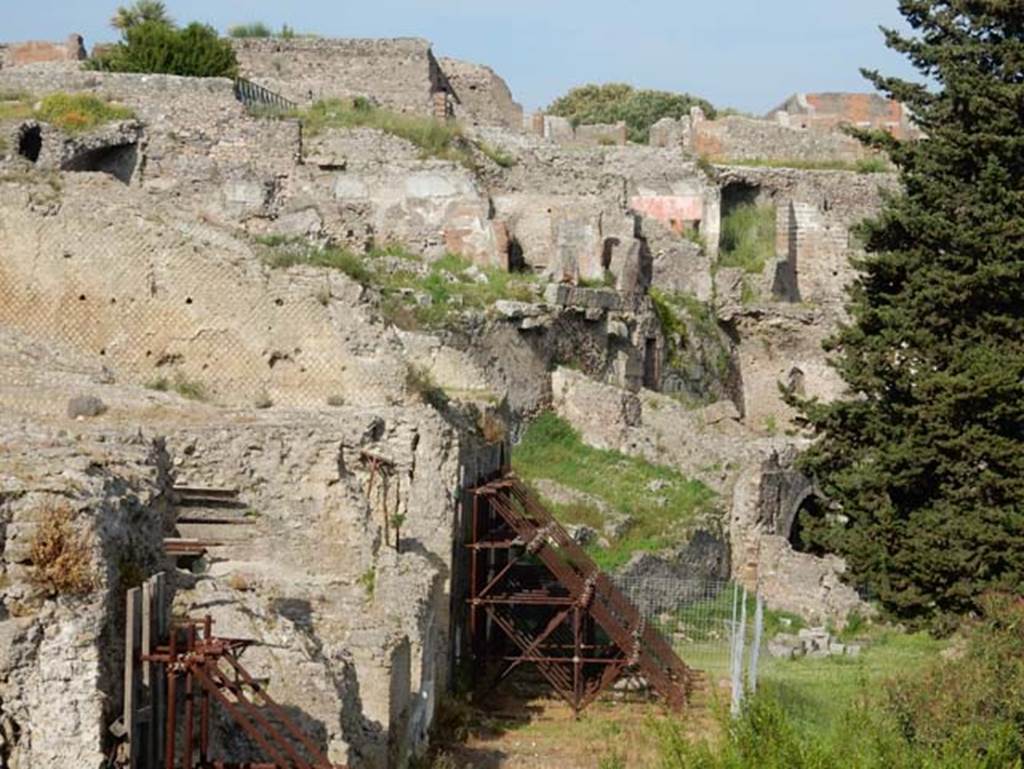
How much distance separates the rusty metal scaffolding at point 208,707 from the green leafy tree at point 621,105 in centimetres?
5643

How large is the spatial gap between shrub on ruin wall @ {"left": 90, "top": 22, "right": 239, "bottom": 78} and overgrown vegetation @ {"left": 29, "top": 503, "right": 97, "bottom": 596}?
101 ft

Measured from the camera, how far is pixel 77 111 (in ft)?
124

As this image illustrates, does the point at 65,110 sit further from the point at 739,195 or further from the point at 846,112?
Result: the point at 846,112

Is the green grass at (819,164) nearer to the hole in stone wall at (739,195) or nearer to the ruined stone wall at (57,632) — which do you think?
the hole in stone wall at (739,195)

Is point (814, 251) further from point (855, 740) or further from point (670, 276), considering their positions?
point (855, 740)

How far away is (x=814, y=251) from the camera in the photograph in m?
46.2

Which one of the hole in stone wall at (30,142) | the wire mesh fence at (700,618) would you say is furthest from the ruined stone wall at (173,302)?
the hole in stone wall at (30,142)

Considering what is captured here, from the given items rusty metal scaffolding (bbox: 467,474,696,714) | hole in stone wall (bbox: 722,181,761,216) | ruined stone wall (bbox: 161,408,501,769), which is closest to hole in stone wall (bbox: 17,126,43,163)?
rusty metal scaffolding (bbox: 467,474,696,714)

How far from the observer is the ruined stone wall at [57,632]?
12203 millimetres

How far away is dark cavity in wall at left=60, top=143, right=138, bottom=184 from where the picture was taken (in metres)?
37.4

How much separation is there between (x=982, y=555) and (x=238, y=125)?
17821mm

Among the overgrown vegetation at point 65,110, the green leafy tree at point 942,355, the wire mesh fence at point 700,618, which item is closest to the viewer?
the wire mesh fence at point 700,618

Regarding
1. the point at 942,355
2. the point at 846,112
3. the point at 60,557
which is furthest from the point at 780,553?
the point at 846,112

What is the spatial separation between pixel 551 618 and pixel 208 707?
1199 cm
